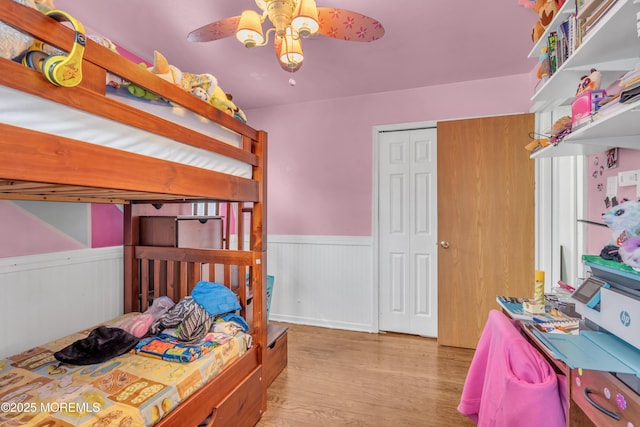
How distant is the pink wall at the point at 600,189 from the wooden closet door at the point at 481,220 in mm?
938

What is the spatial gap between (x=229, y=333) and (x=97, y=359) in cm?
60

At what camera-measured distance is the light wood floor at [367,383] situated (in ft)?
5.61

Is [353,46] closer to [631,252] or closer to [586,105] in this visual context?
[586,105]

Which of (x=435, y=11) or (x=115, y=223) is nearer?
(x=435, y=11)

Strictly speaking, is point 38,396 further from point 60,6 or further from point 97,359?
point 60,6

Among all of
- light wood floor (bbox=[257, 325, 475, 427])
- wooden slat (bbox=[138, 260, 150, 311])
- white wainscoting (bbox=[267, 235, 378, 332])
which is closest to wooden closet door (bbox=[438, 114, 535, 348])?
light wood floor (bbox=[257, 325, 475, 427])

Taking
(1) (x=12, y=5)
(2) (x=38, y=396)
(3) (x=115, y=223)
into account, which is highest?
(1) (x=12, y=5)

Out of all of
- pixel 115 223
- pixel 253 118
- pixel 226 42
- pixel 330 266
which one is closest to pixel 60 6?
pixel 226 42

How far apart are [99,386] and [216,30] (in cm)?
172

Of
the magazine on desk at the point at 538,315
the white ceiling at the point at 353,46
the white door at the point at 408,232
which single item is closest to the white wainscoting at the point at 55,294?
the white ceiling at the point at 353,46

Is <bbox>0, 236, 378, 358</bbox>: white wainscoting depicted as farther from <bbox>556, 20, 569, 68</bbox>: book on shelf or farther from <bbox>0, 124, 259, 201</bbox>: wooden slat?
<bbox>556, 20, 569, 68</bbox>: book on shelf

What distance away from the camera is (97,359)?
138 centimetres

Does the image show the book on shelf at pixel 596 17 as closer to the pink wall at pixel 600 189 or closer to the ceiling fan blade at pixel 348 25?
the pink wall at pixel 600 189

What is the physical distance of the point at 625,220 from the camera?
2.96ft
